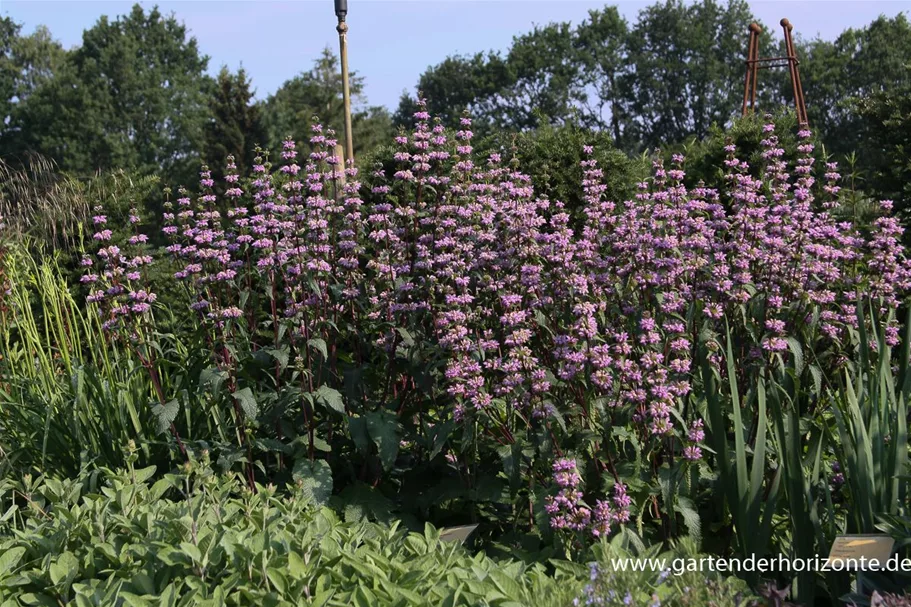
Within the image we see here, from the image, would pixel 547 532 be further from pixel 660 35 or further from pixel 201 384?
pixel 660 35

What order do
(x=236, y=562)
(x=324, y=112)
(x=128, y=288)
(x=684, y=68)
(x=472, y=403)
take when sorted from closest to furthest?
(x=236, y=562) → (x=472, y=403) → (x=128, y=288) → (x=324, y=112) → (x=684, y=68)

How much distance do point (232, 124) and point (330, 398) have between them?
2643 cm

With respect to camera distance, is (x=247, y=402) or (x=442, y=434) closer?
(x=442, y=434)

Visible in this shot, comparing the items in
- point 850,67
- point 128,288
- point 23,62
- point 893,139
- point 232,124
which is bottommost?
point 128,288

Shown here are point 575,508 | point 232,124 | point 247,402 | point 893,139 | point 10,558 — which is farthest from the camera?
point 232,124

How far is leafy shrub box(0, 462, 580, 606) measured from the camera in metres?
2.32

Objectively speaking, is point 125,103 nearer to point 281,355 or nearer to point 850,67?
point 850,67

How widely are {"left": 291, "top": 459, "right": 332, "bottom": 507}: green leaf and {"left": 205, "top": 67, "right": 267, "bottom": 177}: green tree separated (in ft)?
83.8

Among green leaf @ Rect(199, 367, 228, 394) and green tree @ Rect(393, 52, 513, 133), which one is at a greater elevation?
green tree @ Rect(393, 52, 513, 133)

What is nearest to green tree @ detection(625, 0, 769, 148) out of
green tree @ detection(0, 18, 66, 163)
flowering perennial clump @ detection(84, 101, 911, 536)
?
green tree @ detection(0, 18, 66, 163)

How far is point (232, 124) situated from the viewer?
28438 millimetres

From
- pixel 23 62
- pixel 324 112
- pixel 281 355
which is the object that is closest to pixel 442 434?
pixel 281 355

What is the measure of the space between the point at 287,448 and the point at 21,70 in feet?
175

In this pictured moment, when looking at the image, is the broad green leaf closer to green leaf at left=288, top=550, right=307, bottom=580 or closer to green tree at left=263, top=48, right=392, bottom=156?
green leaf at left=288, top=550, right=307, bottom=580
